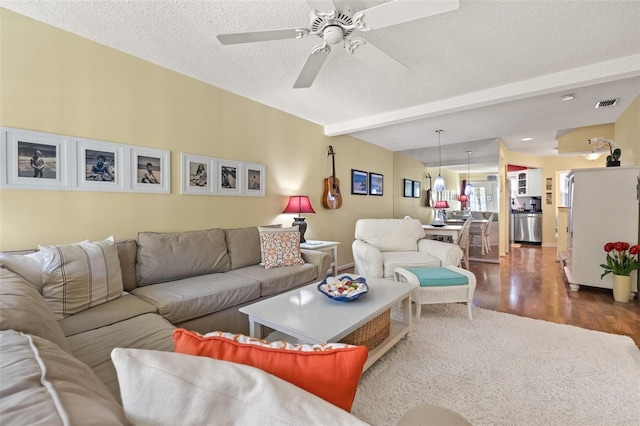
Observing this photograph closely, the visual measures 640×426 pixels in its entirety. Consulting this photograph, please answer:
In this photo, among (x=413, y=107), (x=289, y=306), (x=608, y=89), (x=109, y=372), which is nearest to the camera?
(x=109, y=372)

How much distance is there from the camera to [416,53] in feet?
8.08

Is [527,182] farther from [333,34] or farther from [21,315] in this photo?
[21,315]

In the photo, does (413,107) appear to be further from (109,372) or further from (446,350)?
(109,372)

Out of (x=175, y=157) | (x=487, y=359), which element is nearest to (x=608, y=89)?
(x=487, y=359)

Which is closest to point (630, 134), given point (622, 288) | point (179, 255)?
point (622, 288)

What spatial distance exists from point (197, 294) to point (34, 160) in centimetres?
150

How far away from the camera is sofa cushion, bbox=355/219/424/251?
3.75 metres

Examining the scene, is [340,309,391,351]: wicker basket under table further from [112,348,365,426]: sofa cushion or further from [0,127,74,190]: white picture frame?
[0,127,74,190]: white picture frame

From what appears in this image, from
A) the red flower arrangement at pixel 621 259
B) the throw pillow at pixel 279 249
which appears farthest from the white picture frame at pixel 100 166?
the red flower arrangement at pixel 621 259

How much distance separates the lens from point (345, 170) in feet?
16.5

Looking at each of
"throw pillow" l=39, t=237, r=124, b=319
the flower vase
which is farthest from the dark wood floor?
"throw pillow" l=39, t=237, r=124, b=319

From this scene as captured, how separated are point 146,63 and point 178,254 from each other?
175cm

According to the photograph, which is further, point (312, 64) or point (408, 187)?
point (408, 187)

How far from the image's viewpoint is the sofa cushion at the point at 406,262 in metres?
3.13
